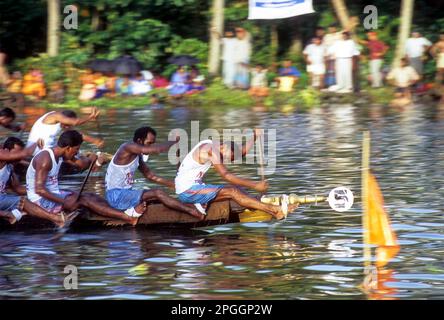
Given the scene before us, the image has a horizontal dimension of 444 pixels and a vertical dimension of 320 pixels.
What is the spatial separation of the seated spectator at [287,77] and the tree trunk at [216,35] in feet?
5.51

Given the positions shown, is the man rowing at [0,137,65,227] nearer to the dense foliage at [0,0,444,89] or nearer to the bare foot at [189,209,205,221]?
the bare foot at [189,209,205,221]

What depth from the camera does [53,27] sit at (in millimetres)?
32469

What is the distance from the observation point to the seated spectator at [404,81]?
98.5 feet

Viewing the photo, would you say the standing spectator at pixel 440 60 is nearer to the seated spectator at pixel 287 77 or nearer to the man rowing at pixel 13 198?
the seated spectator at pixel 287 77

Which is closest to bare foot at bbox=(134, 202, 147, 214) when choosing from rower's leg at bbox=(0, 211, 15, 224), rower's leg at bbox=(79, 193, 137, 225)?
rower's leg at bbox=(79, 193, 137, 225)

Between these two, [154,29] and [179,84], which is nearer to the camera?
[179,84]

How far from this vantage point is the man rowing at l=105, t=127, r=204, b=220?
51.9 feet

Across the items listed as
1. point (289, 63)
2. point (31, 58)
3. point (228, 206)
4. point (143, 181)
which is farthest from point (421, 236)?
point (31, 58)

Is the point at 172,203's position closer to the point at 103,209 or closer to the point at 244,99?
the point at 103,209

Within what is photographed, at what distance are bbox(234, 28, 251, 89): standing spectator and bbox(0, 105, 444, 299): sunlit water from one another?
Result: 31.5ft

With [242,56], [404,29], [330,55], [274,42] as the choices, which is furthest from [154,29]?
[404,29]

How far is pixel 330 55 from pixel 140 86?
4751mm

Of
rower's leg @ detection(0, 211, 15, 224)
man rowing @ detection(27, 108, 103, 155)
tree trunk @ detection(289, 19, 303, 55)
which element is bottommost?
rower's leg @ detection(0, 211, 15, 224)

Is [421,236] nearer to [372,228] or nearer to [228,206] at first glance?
[372,228]
